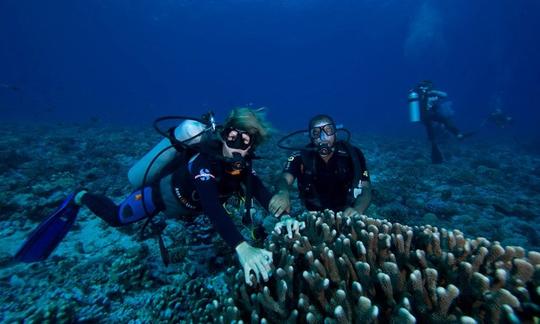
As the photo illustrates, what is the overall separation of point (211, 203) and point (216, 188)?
30 cm

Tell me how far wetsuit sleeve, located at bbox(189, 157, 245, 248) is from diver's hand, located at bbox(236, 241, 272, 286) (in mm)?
158

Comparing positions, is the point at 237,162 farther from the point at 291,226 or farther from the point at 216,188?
the point at 291,226

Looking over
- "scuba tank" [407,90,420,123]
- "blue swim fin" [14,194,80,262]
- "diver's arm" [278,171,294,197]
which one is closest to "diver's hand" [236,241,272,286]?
"diver's arm" [278,171,294,197]

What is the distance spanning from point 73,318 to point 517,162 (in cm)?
2245

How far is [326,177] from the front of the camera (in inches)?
211

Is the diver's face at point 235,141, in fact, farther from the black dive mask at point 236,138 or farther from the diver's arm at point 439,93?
the diver's arm at point 439,93

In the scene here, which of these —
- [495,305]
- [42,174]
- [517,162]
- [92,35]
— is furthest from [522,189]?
[92,35]

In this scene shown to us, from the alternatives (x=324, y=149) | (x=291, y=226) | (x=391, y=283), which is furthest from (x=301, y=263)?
(x=324, y=149)

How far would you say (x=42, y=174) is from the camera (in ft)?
34.1

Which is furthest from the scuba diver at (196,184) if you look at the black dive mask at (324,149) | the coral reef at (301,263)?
the black dive mask at (324,149)

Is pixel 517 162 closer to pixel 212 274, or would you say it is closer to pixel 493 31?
pixel 212 274

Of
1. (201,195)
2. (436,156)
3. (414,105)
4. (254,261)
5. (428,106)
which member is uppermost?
(414,105)

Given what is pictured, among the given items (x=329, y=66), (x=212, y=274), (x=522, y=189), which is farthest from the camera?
(x=329, y=66)

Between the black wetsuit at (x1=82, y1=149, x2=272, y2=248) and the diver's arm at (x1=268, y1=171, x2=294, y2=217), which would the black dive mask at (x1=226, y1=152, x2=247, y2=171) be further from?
the diver's arm at (x1=268, y1=171, x2=294, y2=217)
